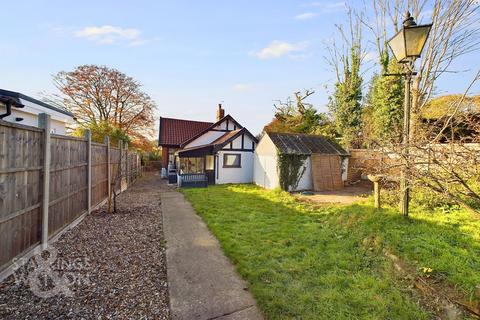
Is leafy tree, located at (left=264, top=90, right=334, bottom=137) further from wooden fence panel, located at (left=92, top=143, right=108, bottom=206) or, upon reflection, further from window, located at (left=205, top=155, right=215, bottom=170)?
wooden fence panel, located at (left=92, top=143, right=108, bottom=206)

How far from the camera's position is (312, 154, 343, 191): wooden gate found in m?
13.1

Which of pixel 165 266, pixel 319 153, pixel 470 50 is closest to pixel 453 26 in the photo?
pixel 470 50

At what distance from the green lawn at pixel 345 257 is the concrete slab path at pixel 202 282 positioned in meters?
0.22

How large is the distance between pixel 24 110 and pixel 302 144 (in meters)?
12.6

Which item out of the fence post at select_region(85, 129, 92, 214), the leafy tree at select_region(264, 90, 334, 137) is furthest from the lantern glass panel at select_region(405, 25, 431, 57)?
the leafy tree at select_region(264, 90, 334, 137)

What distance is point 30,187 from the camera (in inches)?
146

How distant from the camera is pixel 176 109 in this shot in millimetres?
26547

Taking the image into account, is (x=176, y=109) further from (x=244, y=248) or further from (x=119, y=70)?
(x=244, y=248)

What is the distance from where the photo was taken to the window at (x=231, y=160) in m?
15.1

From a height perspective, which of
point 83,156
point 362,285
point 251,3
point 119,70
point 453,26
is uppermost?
point 119,70

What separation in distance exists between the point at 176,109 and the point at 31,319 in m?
25.9

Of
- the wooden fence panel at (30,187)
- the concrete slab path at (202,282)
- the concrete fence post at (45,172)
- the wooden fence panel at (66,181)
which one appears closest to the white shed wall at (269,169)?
the concrete slab path at (202,282)

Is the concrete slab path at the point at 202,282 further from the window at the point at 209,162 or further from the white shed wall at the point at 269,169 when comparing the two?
the window at the point at 209,162

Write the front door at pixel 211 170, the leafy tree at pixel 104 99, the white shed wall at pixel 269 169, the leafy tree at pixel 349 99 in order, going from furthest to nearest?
the leafy tree at pixel 104 99 → the leafy tree at pixel 349 99 → the front door at pixel 211 170 → the white shed wall at pixel 269 169
